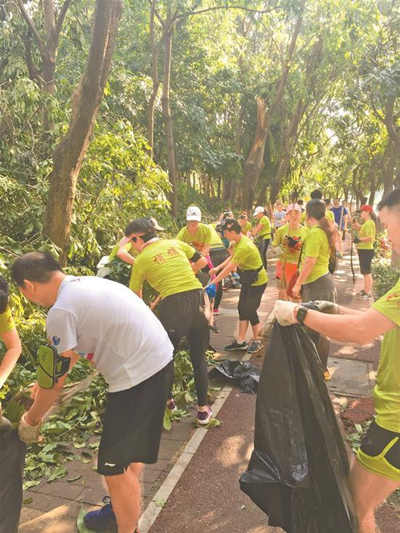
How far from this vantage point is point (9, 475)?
7.75 feet

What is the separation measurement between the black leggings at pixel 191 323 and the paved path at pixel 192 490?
1.52 feet

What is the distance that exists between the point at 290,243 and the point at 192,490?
454 centimetres

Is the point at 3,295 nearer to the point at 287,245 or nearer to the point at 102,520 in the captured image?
the point at 102,520

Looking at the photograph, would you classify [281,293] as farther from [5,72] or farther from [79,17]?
[79,17]

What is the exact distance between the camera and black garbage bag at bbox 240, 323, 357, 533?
2.32 m

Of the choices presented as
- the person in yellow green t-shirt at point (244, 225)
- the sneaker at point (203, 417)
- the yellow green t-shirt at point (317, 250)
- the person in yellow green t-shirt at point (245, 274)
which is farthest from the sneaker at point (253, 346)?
the person in yellow green t-shirt at point (244, 225)

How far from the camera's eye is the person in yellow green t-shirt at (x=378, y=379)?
6.93 feet

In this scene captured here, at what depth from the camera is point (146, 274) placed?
4324 millimetres

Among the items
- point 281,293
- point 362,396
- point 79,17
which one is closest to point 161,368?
point 362,396

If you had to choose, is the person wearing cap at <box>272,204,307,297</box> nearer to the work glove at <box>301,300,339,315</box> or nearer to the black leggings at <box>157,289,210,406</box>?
the black leggings at <box>157,289,210,406</box>

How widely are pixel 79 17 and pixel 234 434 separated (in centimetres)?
987

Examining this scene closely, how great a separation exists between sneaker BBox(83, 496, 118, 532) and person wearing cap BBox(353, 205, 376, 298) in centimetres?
801

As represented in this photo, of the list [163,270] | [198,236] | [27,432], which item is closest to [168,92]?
[198,236]

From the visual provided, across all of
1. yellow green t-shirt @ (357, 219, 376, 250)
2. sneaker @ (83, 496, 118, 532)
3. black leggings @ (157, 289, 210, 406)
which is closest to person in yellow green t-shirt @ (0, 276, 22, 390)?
sneaker @ (83, 496, 118, 532)
